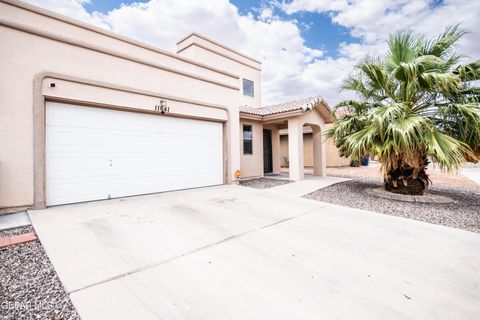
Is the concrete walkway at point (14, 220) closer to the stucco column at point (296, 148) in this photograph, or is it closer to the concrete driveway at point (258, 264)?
the concrete driveway at point (258, 264)

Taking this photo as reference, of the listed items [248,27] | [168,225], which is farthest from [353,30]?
[168,225]

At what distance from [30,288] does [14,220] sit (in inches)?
121

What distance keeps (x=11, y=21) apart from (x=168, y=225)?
5.80 m

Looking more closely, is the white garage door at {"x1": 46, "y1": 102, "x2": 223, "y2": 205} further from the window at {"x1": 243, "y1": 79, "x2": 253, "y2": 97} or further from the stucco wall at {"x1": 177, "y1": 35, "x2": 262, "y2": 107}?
the window at {"x1": 243, "y1": 79, "x2": 253, "y2": 97}

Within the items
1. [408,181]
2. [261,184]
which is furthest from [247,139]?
[408,181]

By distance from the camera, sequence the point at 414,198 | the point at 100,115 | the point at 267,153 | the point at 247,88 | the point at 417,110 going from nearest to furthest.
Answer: the point at 100,115
the point at 414,198
the point at 417,110
the point at 267,153
the point at 247,88

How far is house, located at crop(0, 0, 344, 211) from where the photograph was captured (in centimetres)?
495

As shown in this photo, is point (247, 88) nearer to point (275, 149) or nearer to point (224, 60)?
point (224, 60)

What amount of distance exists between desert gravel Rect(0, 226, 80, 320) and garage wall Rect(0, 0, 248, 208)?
7.98 feet

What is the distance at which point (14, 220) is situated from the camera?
175 inches

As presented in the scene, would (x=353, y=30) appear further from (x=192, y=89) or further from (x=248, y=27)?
(x=192, y=89)

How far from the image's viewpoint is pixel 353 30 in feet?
40.4

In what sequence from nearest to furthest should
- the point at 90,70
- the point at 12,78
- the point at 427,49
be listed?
the point at 12,78
the point at 90,70
the point at 427,49

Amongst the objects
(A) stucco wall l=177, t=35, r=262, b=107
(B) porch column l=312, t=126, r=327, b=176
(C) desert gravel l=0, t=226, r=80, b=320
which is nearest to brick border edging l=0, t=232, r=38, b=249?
(C) desert gravel l=0, t=226, r=80, b=320
